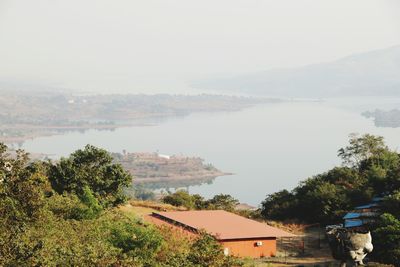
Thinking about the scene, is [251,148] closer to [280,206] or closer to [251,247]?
[280,206]

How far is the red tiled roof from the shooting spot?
19.4 metres

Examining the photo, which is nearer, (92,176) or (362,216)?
(362,216)

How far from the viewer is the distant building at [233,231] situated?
18.9 metres

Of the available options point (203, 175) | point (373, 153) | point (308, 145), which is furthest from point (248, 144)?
point (373, 153)

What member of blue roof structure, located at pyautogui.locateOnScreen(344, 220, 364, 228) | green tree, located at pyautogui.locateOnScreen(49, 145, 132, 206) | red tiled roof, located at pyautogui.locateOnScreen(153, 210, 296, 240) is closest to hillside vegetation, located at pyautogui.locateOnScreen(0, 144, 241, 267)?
green tree, located at pyautogui.locateOnScreen(49, 145, 132, 206)

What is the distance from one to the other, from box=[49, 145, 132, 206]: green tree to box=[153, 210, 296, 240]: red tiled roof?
204 centimetres

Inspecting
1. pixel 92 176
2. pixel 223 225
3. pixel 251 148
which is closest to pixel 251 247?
pixel 223 225

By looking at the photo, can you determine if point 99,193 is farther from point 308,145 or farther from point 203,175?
point 308,145

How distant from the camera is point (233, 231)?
19766 millimetres

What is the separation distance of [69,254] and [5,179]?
6014mm

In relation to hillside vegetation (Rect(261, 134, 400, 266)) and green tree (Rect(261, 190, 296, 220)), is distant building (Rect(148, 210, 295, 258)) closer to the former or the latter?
hillside vegetation (Rect(261, 134, 400, 266))

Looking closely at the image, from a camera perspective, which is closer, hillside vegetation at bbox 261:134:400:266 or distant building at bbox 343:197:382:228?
hillside vegetation at bbox 261:134:400:266

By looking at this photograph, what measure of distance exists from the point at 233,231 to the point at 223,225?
0.99 meters

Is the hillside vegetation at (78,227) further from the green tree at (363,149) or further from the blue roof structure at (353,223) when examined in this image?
the green tree at (363,149)
